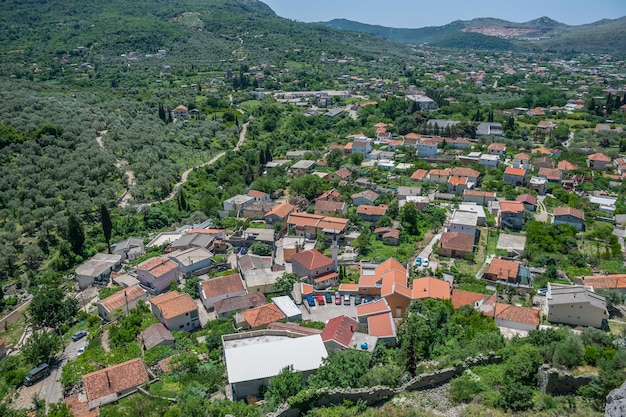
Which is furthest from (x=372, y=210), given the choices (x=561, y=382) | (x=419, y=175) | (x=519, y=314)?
(x=561, y=382)

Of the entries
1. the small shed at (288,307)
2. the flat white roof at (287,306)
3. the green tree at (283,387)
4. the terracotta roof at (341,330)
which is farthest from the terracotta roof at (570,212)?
the green tree at (283,387)

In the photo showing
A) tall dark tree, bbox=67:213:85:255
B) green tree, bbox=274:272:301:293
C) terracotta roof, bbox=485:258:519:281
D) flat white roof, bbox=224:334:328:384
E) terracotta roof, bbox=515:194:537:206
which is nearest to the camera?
flat white roof, bbox=224:334:328:384

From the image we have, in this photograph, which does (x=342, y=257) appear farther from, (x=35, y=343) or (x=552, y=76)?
(x=552, y=76)

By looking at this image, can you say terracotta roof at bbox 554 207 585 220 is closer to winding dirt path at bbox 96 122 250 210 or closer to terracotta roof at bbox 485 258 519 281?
terracotta roof at bbox 485 258 519 281

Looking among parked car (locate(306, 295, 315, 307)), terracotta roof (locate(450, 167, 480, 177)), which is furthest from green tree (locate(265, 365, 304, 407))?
terracotta roof (locate(450, 167, 480, 177))

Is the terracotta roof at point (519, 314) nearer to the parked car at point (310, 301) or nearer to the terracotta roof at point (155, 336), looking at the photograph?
the parked car at point (310, 301)

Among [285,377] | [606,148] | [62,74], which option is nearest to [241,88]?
[62,74]
